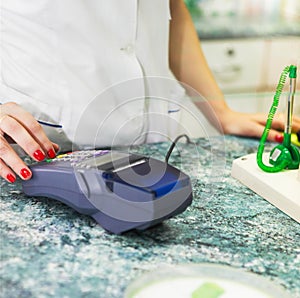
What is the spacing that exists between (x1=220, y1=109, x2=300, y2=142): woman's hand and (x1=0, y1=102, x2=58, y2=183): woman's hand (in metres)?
0.45

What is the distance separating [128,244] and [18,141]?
0.26m

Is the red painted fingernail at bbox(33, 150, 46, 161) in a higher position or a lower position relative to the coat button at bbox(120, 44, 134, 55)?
lower

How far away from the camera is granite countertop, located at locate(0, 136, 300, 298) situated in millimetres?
605

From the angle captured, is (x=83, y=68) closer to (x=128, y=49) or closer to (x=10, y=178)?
(x=128, y=49)

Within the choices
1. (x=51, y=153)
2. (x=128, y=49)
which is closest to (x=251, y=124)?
(x=128, y=49)

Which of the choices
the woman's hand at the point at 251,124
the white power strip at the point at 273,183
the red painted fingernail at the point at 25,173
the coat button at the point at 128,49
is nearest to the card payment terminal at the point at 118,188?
the red painted fingernail at the point at 25,173

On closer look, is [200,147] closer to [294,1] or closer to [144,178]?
[144,178]

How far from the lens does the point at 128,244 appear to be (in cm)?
69

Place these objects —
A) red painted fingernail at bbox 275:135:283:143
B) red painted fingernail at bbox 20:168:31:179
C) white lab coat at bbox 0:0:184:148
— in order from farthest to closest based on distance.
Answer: red painted fingernail at bbox 275:135:283:143 < white lab coat at bbox 0:0:184:148 < red painted fingernail at bbox 20:168:31:179

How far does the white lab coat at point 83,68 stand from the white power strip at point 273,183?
0.50ft

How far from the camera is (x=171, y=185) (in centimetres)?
68

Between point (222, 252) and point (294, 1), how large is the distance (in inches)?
91.7

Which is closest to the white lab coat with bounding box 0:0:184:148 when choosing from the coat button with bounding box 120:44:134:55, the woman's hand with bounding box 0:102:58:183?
the coat button with bounding box 120:44:134:55

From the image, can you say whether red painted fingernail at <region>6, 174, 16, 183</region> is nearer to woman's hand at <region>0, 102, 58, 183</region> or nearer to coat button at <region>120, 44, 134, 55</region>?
woman's hand at <region>0, 102, 58, 183</region>
